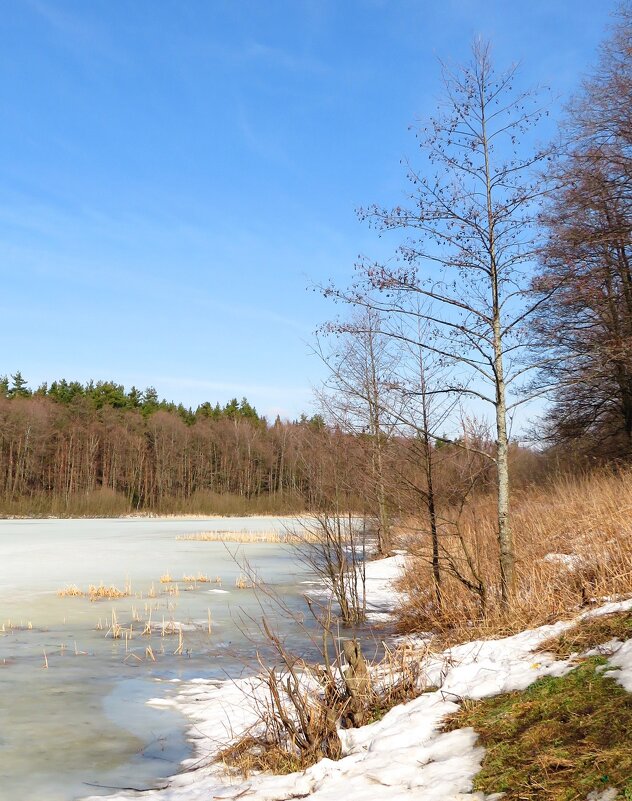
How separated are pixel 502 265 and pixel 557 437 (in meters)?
15.2

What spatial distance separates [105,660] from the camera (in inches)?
357

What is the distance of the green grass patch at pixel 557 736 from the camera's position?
328cm

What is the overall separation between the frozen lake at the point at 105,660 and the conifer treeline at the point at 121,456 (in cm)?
3982

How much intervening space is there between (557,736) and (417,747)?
91cm

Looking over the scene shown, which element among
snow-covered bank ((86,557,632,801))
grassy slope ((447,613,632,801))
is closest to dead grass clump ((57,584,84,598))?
snow-covered bank ((86,557,632,801))

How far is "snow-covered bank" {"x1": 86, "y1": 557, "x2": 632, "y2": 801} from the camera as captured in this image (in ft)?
12.8

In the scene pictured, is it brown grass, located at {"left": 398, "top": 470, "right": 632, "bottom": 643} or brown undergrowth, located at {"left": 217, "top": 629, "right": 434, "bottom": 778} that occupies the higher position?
brown grass, located at {"left": 398, "top": 470, "right": 632, "bottom": 643}

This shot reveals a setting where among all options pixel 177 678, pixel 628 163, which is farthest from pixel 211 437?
pixel 177 678

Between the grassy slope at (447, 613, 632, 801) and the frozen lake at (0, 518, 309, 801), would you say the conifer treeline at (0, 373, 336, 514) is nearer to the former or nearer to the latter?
the frozen lake at (0, 518, 309, 801)

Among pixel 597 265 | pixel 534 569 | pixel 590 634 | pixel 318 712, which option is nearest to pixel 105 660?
pixel 318 712

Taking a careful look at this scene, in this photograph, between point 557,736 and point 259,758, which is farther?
point 259,758

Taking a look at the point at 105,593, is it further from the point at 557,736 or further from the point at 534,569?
the point at 557,736

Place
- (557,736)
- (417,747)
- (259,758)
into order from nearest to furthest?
(557,736) < (417,747) < (259,758)

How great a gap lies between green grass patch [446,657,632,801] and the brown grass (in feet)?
6.17
